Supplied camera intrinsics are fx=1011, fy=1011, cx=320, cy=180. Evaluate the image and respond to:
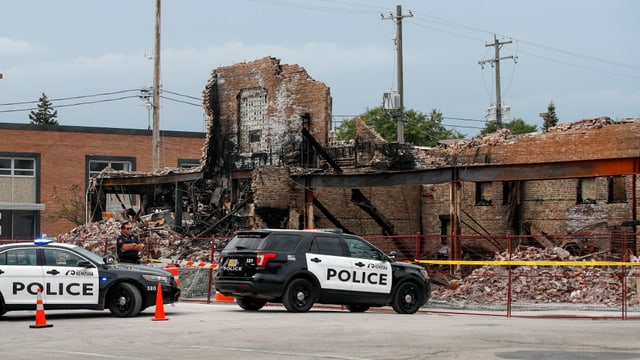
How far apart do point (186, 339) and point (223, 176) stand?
28.9 m

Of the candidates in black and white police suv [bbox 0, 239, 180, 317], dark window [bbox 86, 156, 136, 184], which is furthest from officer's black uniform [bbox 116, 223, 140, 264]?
dark window [bbox 86, 156, 136, 184]

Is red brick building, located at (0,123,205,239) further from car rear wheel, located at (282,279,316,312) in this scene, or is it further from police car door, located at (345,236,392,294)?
car rear wheel, located at (282,279,316,312)

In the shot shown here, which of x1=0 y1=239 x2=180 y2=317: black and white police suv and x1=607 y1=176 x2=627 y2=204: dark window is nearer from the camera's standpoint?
x1=0 y1=239 x2=180 y2=317: black and white police suv

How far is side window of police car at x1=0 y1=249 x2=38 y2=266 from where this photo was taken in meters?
18.5

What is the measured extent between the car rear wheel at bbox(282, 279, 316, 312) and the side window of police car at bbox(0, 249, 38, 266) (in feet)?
15.9

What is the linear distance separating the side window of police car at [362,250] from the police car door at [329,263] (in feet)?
0.80

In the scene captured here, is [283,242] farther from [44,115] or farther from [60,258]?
[44,115]

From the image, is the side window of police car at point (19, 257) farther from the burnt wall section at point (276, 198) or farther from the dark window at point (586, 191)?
the dark window at point (586, 191)

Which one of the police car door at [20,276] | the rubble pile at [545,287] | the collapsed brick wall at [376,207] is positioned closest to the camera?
the police car door at [20,276]

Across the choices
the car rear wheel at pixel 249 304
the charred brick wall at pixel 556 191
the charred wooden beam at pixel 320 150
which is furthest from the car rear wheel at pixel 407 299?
the charred wooden beam at pixel 320 150

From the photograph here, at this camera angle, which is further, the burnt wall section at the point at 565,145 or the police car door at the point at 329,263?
the burnt wall section at the point at 565,145

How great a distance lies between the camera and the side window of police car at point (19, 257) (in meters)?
18.5

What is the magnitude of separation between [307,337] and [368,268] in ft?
20.2

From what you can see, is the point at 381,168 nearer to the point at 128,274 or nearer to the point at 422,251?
the point at 422,251
